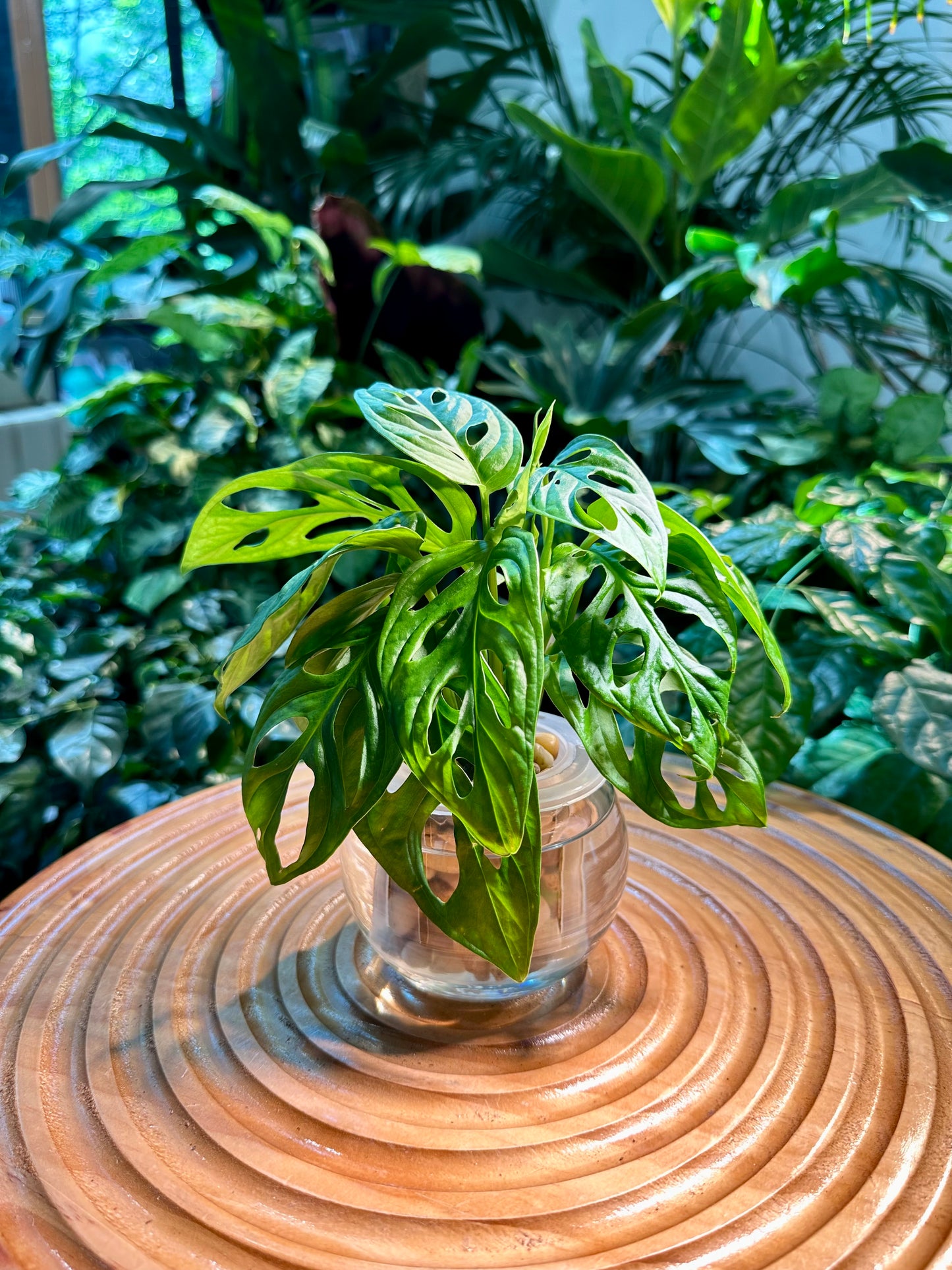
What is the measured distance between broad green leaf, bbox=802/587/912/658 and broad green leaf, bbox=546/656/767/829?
52 cm

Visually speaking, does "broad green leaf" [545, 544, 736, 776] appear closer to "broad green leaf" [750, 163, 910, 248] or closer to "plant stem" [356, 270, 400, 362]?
"broad green leaf" [750, 163, 910, 248]

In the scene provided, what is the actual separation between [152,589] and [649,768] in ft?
4.17

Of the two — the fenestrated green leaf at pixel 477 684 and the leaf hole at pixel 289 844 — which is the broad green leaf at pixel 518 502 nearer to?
the fenestrated green leaf at pixel 477 684

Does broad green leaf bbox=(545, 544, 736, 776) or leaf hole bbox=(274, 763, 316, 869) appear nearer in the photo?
broad green leaf bbox=(545, 544, 736, 776)

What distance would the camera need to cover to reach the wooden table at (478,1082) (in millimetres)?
478

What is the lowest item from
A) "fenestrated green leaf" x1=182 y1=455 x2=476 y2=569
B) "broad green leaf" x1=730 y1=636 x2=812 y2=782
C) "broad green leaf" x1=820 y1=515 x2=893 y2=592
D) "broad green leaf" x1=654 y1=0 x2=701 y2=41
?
"broad green leaf" x1=730 y1=636 x2=812 y2=782

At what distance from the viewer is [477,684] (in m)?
0.50

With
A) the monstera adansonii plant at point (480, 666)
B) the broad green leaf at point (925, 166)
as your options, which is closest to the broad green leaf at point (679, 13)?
the broad green leaf at point (925, 166)

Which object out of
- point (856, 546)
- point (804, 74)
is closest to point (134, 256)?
point (804, 74)

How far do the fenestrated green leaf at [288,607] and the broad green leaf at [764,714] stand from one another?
0.44 metres

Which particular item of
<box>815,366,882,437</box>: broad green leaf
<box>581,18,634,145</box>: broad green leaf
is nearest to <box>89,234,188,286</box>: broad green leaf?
<box>581,18,634,145</box>: broad green leaf

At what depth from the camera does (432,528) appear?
595 mm

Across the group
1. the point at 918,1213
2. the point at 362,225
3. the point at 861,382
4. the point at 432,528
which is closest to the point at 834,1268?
the point at 918,1213

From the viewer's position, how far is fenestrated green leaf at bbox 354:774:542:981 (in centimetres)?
51
